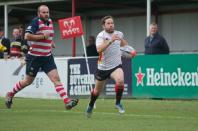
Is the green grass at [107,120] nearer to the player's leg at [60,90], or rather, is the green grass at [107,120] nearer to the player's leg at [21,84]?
the player's leg at [60,90]

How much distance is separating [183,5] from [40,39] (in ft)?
61.1

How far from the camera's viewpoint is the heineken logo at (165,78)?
788 inches

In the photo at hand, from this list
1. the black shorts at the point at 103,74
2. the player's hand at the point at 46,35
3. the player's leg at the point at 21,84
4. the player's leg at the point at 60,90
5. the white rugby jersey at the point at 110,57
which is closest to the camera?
the black shorts at the point at 103,74

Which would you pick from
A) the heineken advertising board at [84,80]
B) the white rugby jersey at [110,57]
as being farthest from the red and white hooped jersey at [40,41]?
the heineken advertising board at [84,80]

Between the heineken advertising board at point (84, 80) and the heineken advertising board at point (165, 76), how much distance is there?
10.9 inches

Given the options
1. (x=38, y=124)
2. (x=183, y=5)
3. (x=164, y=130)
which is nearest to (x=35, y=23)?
(x=38, y=124)

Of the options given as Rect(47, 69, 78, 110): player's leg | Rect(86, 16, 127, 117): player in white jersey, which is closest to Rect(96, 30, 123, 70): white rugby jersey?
Rect(86, 16, 127, 117): player in white jersey

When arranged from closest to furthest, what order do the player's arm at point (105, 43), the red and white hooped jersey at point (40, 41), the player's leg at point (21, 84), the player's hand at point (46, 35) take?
1. the player's arm at point (105, 43)
2. the player's hand at point (46, 35)
3. the red and white hooped jersey at point (40, 41)
4. the player's leg at point (21, 84)

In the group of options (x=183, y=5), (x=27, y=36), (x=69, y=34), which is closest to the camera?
(x=27, y=36)

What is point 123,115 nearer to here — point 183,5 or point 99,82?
point 99,82

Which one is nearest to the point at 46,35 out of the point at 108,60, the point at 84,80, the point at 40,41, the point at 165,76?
the point at 40,41

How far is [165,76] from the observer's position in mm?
20625

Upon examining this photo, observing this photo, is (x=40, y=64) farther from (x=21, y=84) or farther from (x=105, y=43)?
(x=105, y=43)

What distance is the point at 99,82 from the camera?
45.9 ft
